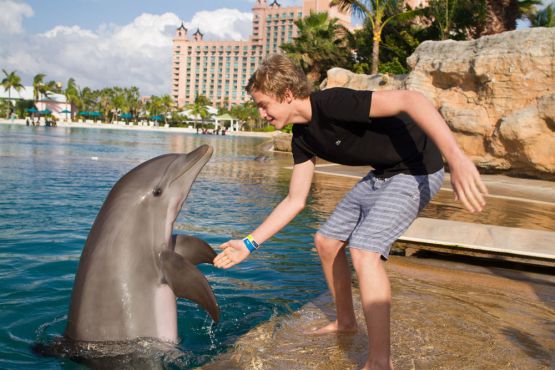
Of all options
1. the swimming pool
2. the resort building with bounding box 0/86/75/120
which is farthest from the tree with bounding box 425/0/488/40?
the resort building with bounding box 0/86/75/120

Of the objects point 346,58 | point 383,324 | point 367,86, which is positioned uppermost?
point 346,58

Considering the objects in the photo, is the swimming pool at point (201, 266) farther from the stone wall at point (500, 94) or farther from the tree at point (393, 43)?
the tree at point (393, 43)

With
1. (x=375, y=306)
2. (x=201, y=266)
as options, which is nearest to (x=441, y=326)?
(x=375, y=306)

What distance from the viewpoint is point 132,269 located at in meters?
3.14

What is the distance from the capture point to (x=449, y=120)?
1619 centimetres

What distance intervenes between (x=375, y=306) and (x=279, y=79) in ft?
4.07

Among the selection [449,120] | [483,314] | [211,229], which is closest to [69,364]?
[483,314]

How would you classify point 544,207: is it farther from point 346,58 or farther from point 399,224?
point 346,58

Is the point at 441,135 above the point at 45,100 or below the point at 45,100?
below

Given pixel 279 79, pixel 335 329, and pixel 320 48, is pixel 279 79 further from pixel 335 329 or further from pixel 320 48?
pixel 320 48

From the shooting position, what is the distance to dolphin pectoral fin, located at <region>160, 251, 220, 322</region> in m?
2.98

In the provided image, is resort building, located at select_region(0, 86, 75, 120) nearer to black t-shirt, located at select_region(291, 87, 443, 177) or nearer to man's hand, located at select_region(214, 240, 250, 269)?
man's hand, located at select_region(214, 240, 250, 269)

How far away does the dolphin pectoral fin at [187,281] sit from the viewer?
2979 mm

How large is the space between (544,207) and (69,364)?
30.6 feet
